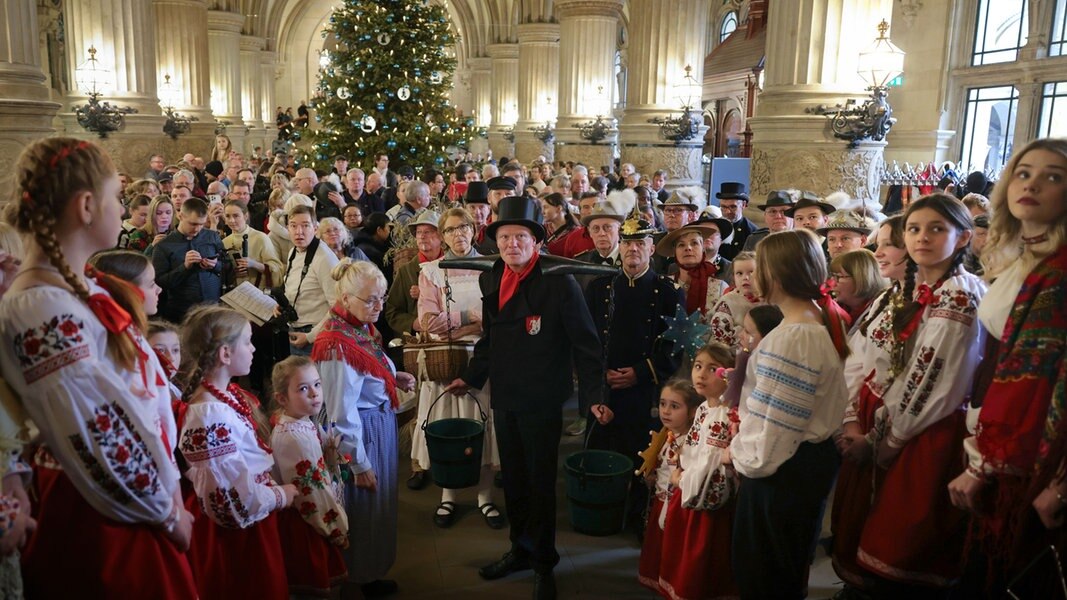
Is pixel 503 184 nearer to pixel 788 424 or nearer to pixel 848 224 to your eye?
pixel 848 224

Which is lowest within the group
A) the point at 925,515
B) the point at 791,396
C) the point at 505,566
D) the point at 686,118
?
the point at 505,566

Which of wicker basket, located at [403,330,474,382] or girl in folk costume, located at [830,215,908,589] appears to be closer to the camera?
girl in folk costume, located at [830,215,908,589]

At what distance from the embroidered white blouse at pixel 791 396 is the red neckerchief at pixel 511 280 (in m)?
1.39

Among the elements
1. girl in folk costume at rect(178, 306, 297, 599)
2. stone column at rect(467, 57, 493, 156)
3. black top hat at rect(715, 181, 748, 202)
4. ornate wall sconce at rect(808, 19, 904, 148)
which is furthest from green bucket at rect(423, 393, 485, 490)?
stone column at rect(467, 57, 493, 156)

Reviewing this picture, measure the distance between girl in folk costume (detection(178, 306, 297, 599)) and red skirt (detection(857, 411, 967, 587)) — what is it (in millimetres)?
2573

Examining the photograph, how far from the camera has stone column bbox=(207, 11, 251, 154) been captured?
2381 cm

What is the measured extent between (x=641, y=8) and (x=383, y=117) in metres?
5.68

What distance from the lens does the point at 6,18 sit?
23.2 ft

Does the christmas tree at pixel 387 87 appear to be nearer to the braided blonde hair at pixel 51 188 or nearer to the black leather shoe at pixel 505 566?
the black leather shoe at pixel 505 566

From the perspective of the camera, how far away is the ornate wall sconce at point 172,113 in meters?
14.6

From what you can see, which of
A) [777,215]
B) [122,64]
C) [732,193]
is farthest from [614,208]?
[122,64]

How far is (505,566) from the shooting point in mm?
4066

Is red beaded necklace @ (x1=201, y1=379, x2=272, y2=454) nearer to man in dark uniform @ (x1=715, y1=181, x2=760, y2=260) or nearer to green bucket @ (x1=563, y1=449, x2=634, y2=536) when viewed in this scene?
green bucket @ (x1=563, y1=449, x2=634, y2=536)

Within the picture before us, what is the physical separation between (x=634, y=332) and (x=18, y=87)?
668cm
